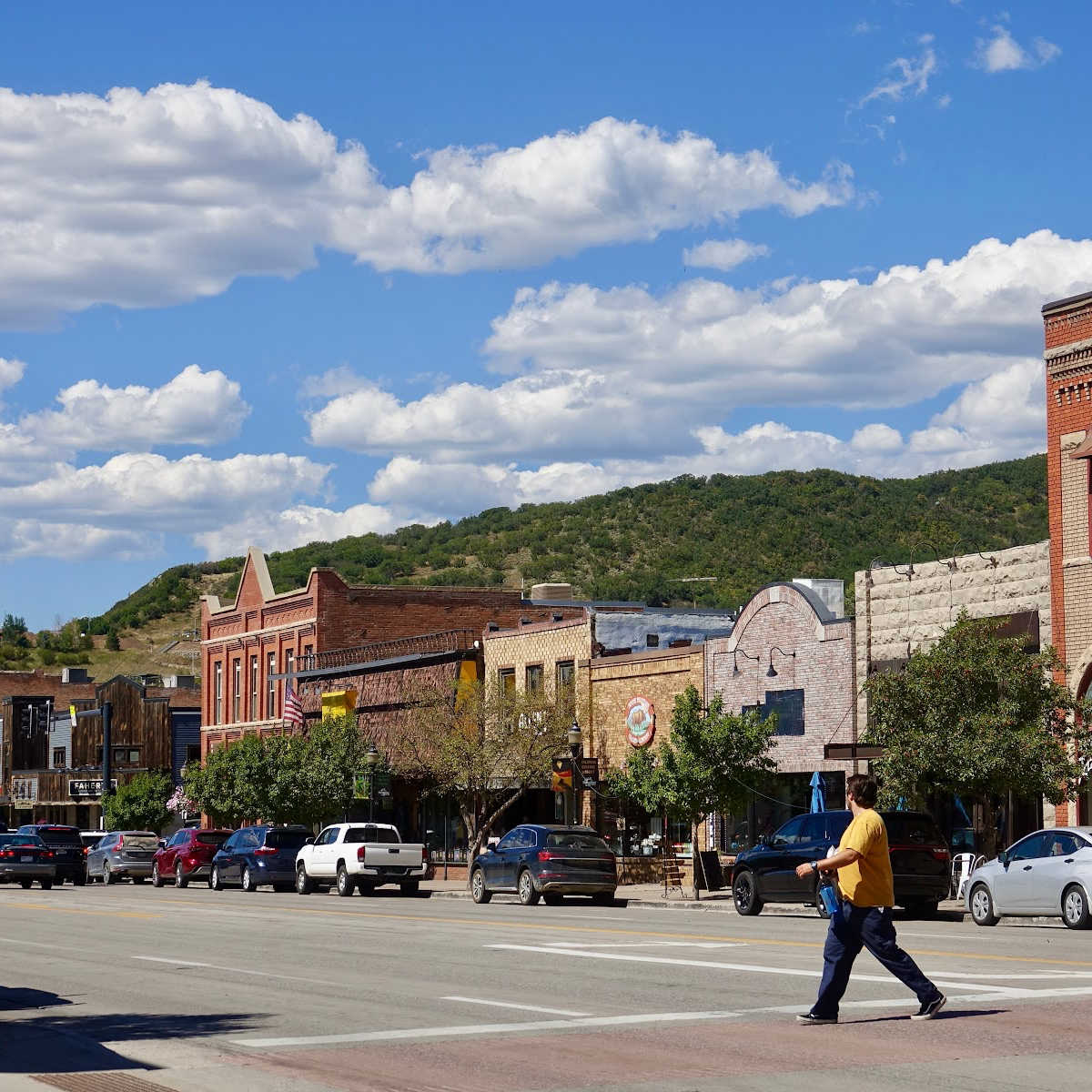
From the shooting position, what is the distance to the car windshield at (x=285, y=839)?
44219mm

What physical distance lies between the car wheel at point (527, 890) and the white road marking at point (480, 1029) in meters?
20.6

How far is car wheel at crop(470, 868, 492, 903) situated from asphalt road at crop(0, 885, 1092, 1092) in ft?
35.7

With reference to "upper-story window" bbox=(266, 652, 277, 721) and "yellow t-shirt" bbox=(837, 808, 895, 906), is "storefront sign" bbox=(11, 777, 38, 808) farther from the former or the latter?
"yellow t-shirt" bbox=(837, 808, 895, 906)

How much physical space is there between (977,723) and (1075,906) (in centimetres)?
601

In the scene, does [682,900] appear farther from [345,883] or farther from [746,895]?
[345,883]

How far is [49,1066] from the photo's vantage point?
11586 mm

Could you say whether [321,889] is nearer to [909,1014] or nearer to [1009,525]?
[909,1014]

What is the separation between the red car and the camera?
48.2 meters

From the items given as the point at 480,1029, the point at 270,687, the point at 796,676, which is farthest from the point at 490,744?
the point at 480,1029

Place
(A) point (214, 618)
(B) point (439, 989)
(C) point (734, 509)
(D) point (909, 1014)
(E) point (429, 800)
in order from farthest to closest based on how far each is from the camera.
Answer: (C) point (734, 509), (A) point (214, 618), (E) point (429, 800), (B) point (439, 989), (D) point (909, 1014)

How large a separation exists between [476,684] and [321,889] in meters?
7.38

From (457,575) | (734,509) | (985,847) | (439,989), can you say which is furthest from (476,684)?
(457,575)

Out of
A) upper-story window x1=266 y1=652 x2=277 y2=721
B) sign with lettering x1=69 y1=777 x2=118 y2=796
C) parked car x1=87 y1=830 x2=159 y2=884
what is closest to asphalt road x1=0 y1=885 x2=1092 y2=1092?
parked car x1=87 y1=830 x2=159 y2=884

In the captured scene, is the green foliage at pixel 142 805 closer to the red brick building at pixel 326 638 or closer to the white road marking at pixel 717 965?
the red brick building at pixel 326 638
